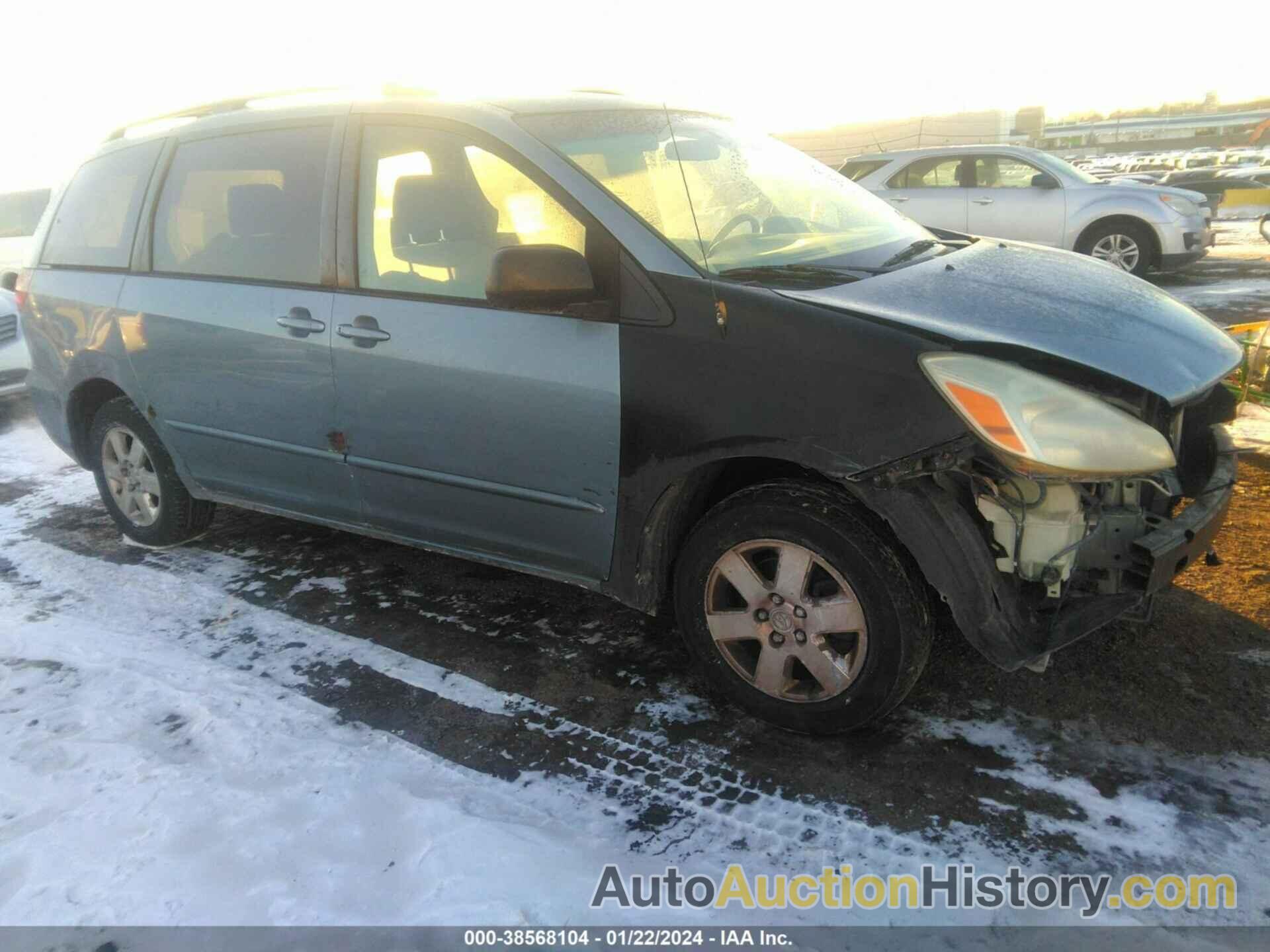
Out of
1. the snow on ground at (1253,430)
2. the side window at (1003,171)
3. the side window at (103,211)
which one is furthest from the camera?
the side window at (1003,171)

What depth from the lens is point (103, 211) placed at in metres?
4.34

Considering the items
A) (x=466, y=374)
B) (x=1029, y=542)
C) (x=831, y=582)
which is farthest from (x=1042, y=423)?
(x=466, y=374)

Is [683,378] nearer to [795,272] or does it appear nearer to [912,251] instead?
[795,272]

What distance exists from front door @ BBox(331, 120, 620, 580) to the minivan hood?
0.72 metres

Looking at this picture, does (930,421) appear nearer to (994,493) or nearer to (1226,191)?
(994,493)

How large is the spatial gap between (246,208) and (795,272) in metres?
2.17

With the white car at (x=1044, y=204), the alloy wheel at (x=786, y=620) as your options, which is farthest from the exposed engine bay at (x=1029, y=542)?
the white car at (x=1044, y=204)

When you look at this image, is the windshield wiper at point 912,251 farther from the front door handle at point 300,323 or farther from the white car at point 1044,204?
the white car at point 1044,204

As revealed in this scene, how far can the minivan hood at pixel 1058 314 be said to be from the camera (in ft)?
8.44

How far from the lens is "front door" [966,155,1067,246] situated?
10.5 m

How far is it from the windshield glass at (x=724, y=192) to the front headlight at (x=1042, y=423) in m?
0.80

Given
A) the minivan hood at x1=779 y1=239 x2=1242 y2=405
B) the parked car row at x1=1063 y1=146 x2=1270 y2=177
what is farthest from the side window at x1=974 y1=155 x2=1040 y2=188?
the parked car row at x1=1063 y1=146 x2=1270 y2=177

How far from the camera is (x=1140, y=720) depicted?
9.09 ft

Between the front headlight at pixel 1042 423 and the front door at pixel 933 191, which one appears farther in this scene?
the front door at pixel 933 191
